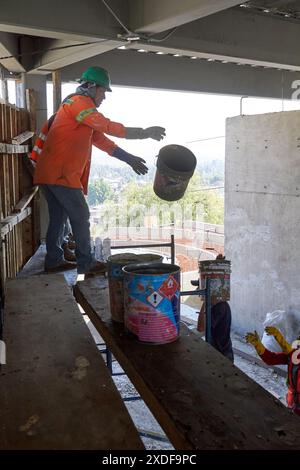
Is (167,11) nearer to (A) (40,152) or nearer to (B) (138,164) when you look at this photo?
(B) (138,164)

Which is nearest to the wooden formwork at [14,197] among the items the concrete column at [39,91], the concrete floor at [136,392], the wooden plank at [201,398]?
the concrete floor at [136,392]

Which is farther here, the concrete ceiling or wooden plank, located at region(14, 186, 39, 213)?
wooden plank, located at region(14, 186, 39, 213)

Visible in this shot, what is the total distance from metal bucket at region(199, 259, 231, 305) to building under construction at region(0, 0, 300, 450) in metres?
0.69

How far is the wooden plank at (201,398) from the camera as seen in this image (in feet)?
4.13

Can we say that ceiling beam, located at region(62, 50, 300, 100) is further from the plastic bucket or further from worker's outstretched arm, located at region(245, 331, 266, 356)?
worker's outstretched arm, located at region(245, 331, 266, 356)

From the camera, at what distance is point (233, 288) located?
7.95m

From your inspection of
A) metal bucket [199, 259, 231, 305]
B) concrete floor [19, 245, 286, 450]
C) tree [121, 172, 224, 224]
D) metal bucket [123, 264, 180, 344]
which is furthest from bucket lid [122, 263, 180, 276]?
tree [121, 172, 224, 224]

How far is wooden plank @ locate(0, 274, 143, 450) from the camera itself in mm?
1260

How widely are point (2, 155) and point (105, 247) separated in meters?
1.19

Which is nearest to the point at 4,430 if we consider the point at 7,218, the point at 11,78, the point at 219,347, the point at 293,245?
the point at 219,347

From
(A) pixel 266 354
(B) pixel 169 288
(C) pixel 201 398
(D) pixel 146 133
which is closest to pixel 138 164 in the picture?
(D) pixel 146 133

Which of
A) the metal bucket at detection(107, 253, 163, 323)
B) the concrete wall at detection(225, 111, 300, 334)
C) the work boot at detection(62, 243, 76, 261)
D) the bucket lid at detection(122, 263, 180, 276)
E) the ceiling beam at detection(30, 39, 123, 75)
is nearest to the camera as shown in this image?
the bucket lid at detection(122, 263, 180, 276)

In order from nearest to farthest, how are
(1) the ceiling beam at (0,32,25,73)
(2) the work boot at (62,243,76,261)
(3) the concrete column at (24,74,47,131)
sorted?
(1) the ceiling beam at (0,32,25,73)
(2) the work boot at (62,243,76,261)
(3) the concrete column at (24,74,47,131)

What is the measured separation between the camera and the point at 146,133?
3.72m
